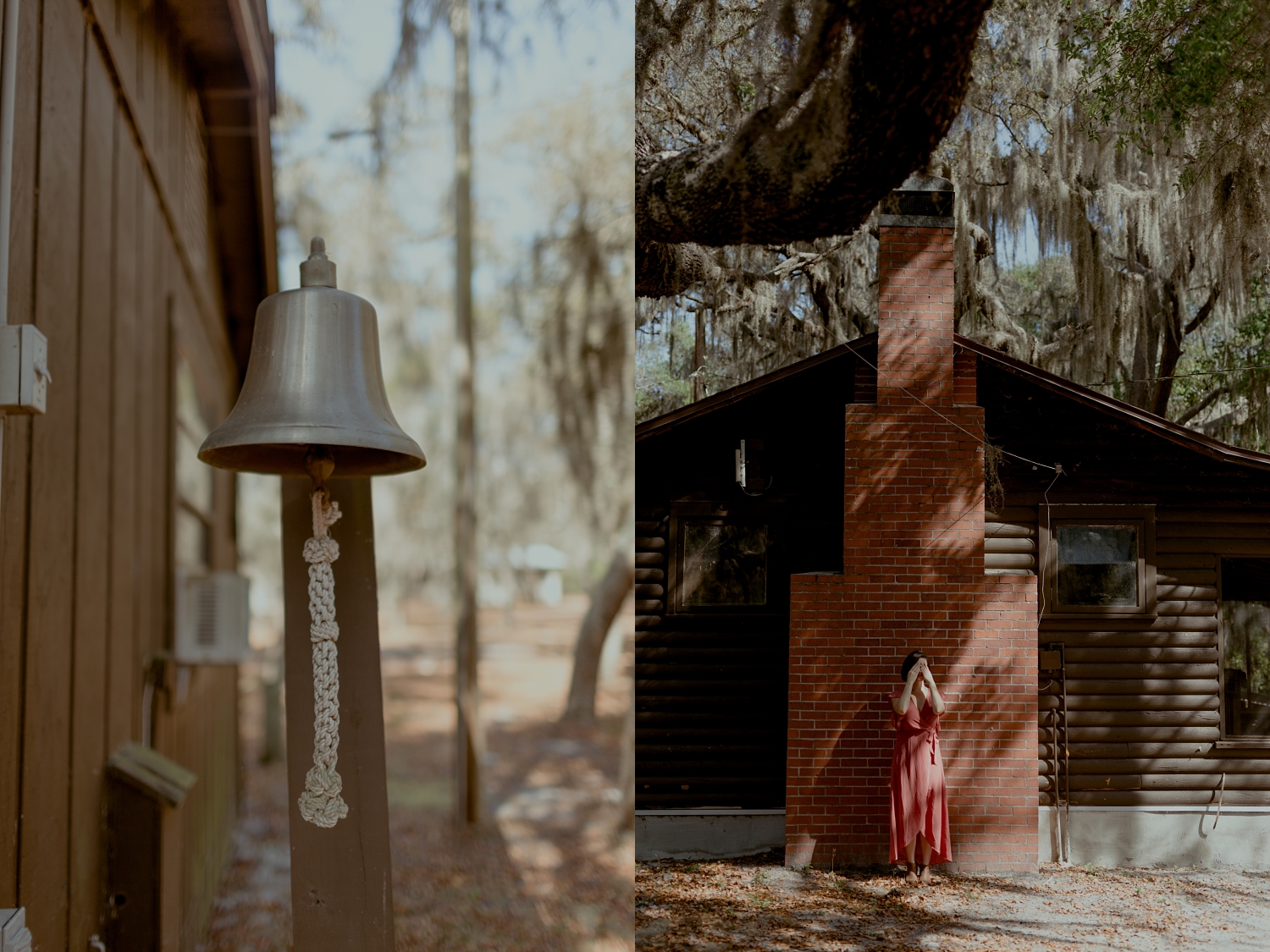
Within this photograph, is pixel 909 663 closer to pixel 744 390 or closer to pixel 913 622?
pixel 913 622

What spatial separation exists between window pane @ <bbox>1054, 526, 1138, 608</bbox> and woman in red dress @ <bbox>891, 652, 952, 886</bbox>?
0.43 metres

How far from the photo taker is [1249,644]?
93.7 inches

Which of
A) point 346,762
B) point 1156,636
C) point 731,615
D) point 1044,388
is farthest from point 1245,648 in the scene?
point 346,762

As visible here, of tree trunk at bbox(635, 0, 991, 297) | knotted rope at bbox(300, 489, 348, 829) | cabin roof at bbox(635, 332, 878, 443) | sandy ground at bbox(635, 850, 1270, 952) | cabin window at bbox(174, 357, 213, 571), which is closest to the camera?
knotted rope at bbox(300, 489, 348, 829)

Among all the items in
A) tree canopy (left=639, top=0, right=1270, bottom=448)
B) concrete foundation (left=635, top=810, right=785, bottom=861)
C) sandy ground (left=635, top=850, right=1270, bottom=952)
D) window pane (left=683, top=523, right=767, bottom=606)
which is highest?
tree canopy (left=639, top=0, right=1270, bottom=448)

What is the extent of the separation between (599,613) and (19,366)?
3.94 metres

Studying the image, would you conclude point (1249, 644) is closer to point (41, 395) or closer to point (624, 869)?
point (41, 395)

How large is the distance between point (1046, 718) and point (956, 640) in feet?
1.06

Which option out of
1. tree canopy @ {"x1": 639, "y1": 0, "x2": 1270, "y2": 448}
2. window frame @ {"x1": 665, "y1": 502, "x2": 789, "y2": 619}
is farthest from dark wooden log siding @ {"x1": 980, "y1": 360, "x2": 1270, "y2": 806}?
window frame @ {"x1": 665, "y1": 502, "x2": 789, "y2": 619}

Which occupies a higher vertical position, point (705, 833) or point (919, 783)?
point (919, 783)

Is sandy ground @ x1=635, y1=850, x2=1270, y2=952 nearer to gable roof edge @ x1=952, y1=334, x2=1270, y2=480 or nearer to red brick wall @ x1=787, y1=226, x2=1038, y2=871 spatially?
red brick wall @ x1=787, y1=226, x2=1038, y2=871

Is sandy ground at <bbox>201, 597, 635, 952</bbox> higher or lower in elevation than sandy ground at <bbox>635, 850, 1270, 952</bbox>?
lower

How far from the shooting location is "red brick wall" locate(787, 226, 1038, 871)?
7.84 ft

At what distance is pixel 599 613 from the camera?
5027mm
